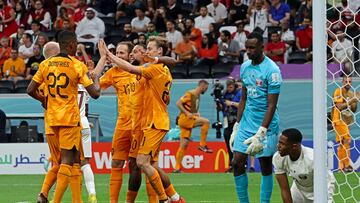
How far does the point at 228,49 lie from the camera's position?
85.0 ft

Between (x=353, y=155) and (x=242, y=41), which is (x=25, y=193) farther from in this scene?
(x=242, y=41)

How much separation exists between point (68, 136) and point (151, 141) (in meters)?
1.12

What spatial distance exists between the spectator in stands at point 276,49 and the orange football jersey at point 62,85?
1344 cm

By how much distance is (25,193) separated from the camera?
16938 millimetres

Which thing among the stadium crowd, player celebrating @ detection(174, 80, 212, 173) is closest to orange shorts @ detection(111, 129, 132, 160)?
player celebrating @ detection(174, 80, 212, 173)

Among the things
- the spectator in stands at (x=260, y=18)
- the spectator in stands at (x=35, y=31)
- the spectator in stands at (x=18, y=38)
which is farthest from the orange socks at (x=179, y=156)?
the spectator in stands at (x=18, y=38)

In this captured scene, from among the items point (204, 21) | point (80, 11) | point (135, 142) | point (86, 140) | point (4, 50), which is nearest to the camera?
point (135, 142)

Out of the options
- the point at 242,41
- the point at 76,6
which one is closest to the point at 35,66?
the point at 76,6

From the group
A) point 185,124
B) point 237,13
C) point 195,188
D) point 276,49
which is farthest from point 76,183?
point 237,13

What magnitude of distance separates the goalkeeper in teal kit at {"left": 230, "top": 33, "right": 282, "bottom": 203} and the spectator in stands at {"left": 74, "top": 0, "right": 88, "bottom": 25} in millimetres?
16588

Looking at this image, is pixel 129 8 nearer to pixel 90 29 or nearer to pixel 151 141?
pixel 90 29

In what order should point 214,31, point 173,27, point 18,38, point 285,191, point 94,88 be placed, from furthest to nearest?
point 18,38, point 214,31, point 173,27, point 94,88, point 285,191

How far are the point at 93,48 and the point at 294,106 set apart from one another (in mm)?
6218

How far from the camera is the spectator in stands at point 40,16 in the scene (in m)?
28.9
